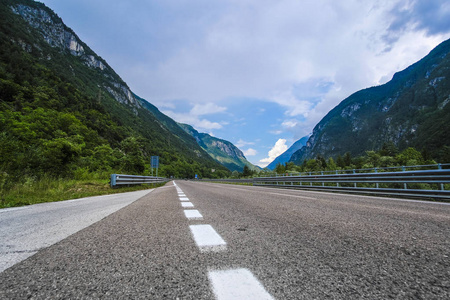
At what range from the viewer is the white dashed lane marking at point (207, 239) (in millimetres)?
→ 1828

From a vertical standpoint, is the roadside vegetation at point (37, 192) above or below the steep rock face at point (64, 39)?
below

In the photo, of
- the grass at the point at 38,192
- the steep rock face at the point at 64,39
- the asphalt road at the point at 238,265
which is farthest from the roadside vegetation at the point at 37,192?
the steep rock face at the point at 64,39

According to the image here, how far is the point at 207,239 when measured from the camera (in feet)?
6.81

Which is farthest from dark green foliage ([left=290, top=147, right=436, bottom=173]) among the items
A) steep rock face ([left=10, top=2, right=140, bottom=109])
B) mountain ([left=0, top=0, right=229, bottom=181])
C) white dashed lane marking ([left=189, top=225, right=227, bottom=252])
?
steep rock face ([left=10, top=2, right=140, bottom=109])

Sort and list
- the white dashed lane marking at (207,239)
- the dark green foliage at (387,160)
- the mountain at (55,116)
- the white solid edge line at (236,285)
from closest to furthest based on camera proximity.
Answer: the white solid edge line at (236,285), the white dashed lane marking at (207,239), the mountain at (55,116), the dark green foliage at (387,160)

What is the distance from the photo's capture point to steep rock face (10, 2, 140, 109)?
146 metres

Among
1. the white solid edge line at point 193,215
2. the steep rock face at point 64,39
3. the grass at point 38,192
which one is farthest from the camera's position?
the steep rock face at point 64,39

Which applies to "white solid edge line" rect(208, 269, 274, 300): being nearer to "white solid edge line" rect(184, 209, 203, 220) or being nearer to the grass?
"white solid edge line" rect(184, 209, 203, 220)

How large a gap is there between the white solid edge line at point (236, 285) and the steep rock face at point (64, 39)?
7584 inches

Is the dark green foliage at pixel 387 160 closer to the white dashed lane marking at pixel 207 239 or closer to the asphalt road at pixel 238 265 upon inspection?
the asphalt road at pixel 238 265

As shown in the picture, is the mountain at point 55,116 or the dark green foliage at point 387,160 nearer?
the mountain at point 55,116

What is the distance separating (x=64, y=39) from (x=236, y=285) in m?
229

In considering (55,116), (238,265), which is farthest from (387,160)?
(55,116)

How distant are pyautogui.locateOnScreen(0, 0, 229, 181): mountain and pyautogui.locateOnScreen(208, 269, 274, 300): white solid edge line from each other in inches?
350
